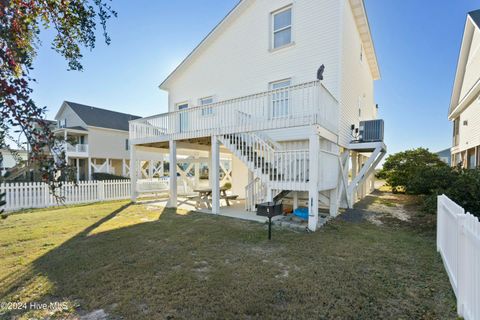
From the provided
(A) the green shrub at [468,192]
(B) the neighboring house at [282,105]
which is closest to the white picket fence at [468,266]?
(B) the neighboring house at [282,105]

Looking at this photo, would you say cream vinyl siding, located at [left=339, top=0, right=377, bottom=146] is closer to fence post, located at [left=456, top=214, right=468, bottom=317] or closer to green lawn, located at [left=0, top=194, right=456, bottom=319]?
green lawn, located at [left=0, top=194, right=456, bottom=319]

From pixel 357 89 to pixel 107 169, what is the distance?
24.9 meters

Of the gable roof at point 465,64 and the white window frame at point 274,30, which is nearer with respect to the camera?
the white window frame at point 274,30

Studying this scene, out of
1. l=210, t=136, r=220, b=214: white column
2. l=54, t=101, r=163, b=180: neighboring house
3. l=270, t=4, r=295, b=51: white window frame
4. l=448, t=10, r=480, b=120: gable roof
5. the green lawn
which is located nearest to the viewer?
the green lawn

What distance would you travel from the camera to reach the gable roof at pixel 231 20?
409 inches

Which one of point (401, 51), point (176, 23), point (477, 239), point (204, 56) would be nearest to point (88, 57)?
point (477, 239)

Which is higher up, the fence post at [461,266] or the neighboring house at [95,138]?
the neighboring house at [95,138]

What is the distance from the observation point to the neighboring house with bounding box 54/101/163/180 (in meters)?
23.2

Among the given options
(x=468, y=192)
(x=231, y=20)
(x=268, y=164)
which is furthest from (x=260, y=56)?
(x=468, y=192)

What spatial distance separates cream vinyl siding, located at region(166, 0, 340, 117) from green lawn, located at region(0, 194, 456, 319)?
633 centimetres

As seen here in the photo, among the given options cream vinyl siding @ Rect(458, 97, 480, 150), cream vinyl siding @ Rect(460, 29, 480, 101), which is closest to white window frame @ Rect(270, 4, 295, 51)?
cream vinyl siding @ Rect(460, 29, 480, 101)

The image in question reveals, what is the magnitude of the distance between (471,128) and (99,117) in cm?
3115

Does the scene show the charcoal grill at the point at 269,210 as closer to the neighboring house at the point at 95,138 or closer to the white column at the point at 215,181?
the white column at the point at 215,181

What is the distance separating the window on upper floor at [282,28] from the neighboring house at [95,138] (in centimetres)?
1691
